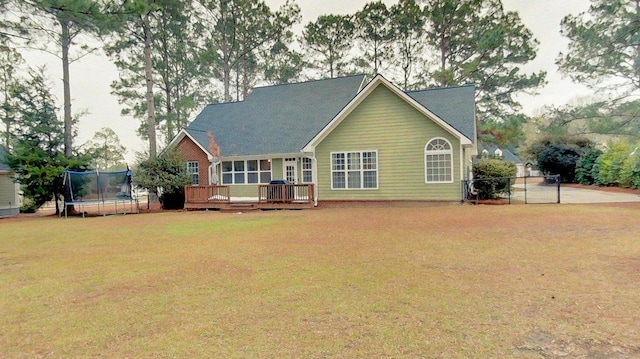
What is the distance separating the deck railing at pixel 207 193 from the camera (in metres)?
17.5

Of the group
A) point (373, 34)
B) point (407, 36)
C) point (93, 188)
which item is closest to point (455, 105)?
point (407, 36)

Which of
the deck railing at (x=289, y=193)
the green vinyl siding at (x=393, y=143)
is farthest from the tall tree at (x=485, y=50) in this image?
the deck railing at (x=289, y=193)

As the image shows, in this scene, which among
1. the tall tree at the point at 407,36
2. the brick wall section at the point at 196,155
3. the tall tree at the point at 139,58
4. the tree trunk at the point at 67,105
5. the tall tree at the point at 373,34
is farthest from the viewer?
the tall tree at the point at 373,34

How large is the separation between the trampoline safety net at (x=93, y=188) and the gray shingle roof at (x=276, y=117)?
4669 mm

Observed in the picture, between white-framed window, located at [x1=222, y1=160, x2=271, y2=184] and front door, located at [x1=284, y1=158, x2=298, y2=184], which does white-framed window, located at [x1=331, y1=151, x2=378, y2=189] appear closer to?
front door, located at [x1=284, y1=158, x2=298, y2=184]

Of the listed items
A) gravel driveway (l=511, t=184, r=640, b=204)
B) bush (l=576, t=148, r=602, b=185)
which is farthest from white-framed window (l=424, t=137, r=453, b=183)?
bush (l=576, t=148, r=602, b=185)

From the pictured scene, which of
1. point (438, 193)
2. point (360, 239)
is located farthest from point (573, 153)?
point (360, 239)

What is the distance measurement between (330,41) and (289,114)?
469 inches

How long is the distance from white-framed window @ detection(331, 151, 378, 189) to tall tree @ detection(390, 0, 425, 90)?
1471cm

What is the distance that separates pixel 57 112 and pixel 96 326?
67.0 ft

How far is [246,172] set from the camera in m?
19.5

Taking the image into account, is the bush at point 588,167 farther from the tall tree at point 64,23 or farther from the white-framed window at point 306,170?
the tall tree at point 64,23

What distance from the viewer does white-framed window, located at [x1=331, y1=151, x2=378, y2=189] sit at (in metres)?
16.2

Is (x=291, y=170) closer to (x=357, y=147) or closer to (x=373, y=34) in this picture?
(x=357, y=147)
